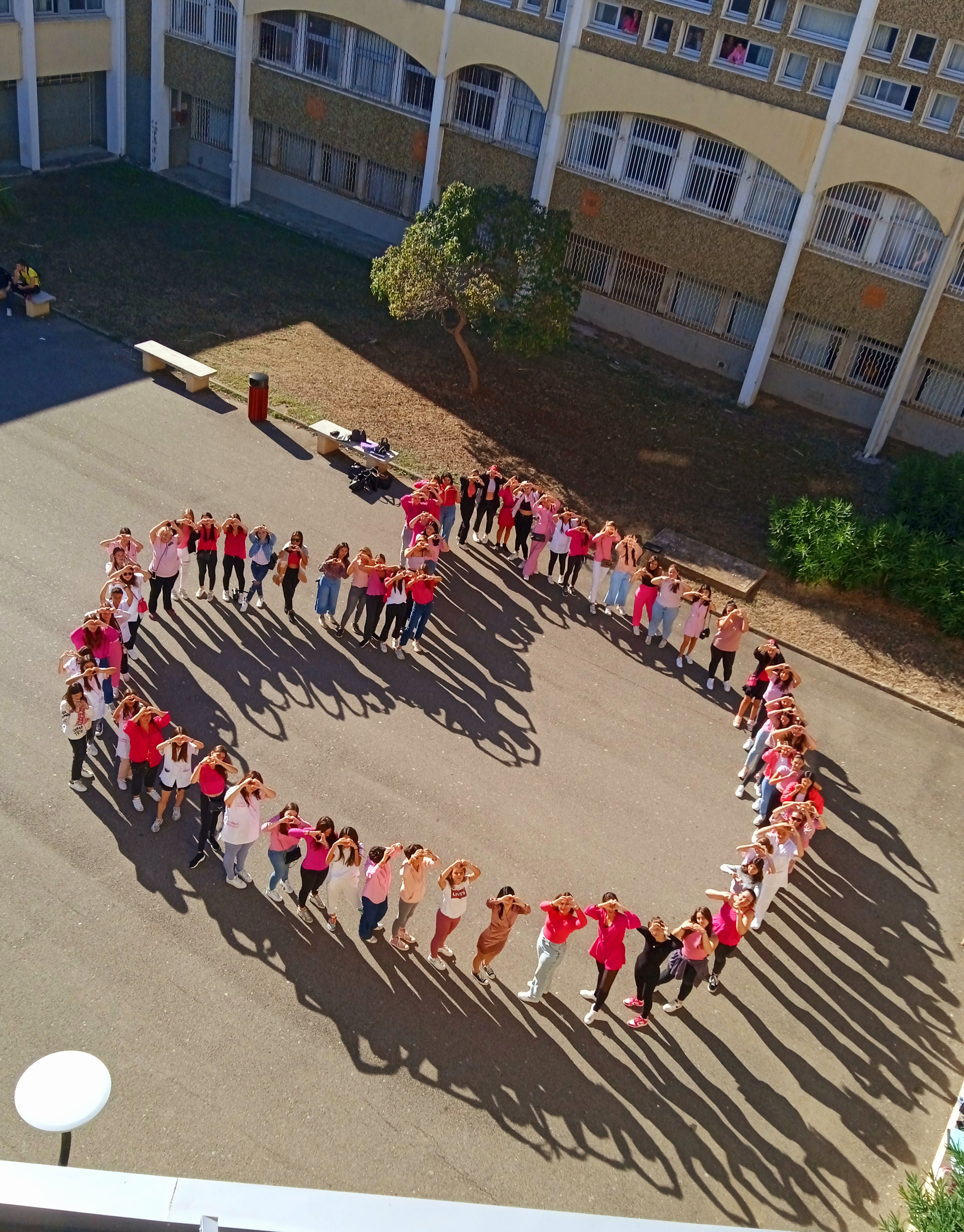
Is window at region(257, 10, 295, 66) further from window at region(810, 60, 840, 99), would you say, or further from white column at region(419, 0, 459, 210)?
window at region(810, 60, 840, 99)

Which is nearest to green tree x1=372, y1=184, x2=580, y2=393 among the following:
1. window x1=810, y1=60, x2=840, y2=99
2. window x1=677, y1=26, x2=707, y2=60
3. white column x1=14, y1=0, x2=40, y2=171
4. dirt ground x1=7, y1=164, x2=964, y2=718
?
dirt ground x1=7, y1=164, x2=964, y2=718

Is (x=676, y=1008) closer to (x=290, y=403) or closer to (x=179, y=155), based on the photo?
(x=290, y=403)

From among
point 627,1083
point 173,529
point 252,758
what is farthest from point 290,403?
point 627,1083

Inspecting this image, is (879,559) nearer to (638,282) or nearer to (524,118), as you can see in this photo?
(638,282)

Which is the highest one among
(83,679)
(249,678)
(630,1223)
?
(630,1223)

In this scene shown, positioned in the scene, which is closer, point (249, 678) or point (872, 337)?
point (249, 678)

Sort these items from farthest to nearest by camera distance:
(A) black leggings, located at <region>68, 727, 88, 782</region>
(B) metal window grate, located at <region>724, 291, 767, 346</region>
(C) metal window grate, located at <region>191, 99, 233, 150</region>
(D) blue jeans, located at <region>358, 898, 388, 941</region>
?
(C) metal window grate, located at <region>191, 99, 233, 150</region> < (B) metal window grate, located at <region>724, 291, 767, 346</region> < (A) black leggings, located at <region>68, 727, 88, 782</region> < (D) blue jeans, located at <region>358, 898, 388, 941</region>

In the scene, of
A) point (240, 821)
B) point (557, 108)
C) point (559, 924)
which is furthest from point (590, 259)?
point (559, 924)
